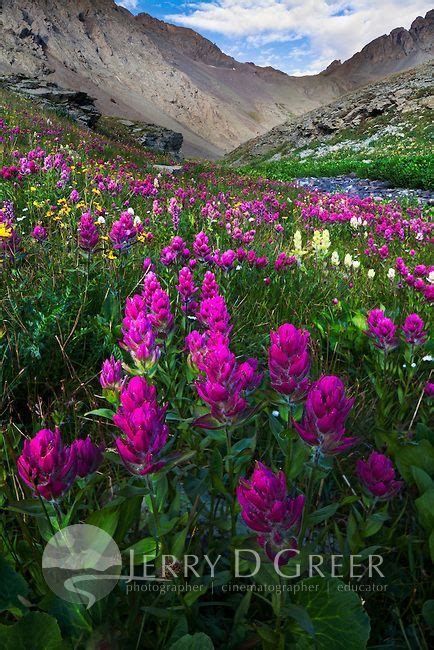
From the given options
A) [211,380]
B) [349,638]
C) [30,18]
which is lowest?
[349,638]

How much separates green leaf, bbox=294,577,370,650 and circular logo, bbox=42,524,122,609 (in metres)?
0.53

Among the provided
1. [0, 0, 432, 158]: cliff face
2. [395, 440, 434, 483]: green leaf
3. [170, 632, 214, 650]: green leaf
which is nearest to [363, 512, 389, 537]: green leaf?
[395, 440, 434, 483]: green leaf

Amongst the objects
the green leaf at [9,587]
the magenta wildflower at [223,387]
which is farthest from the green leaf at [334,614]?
the green leaf at [9,587]

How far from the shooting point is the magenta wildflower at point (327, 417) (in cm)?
108

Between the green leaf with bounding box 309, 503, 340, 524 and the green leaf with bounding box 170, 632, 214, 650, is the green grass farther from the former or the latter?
the green leaf with bounding box 170, 632, 214, 650

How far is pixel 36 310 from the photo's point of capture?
2711 millimetres

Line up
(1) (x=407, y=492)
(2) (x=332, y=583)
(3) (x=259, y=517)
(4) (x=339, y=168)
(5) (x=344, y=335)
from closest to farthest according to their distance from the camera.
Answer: (3) (x=259, y=517), (2) (x=332, y=583), (1) (x=407, y=492), (5) (x=344, y=335), (4) (x=339, y=168)

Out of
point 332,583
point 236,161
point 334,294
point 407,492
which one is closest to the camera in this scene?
point 332,583

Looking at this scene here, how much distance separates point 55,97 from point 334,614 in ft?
100

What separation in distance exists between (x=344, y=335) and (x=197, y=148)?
173 meters

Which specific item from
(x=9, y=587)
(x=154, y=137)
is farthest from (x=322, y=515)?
(x=154, y=137)

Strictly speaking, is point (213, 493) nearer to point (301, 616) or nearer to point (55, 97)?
point (301, 616)

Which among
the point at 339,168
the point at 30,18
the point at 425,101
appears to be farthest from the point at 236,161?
the point at 30,18

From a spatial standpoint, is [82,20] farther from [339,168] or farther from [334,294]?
[334,294]
